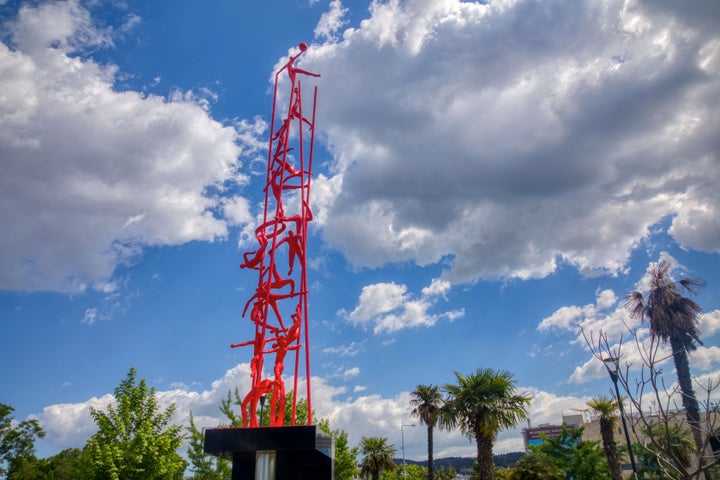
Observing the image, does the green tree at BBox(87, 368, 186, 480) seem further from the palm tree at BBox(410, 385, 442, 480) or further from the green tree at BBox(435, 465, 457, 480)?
the green tree at BBox(435, 465, 457, 480)

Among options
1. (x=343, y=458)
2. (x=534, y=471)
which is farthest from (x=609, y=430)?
(x=343, y=458)

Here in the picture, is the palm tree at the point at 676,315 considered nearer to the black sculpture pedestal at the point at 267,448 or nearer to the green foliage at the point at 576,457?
the green foliage at the point at 576,457

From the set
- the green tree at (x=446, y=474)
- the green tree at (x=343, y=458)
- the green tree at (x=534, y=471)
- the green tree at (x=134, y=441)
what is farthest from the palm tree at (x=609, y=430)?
the green tree at (x=446, y=474)

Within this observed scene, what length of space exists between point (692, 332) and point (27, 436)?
53922 millimetres

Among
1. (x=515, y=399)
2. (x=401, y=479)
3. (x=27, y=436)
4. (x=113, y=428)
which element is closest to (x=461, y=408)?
(x=515, y=399)

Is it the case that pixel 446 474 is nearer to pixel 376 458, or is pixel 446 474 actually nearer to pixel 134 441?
pixel 376 458

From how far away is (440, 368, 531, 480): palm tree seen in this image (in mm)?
24344

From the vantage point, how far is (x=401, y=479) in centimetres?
6184

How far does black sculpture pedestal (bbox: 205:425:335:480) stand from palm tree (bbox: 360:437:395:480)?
32.7 meters

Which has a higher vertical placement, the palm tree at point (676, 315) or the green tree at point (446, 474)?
the palm tree at point (676, 315)

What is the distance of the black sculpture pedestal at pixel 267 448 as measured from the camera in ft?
46.6

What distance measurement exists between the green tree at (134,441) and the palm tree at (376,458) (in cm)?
2701

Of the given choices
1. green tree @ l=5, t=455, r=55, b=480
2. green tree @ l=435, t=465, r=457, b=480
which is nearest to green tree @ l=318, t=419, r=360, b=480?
green tree @ l=5, t=455, r=55, b=480

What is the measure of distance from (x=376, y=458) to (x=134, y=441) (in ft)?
96.5
